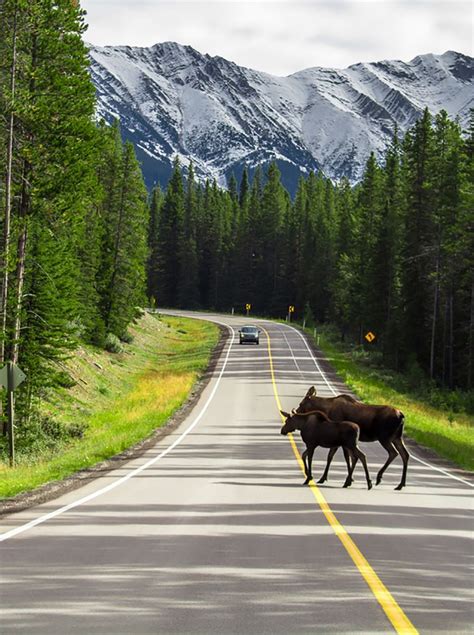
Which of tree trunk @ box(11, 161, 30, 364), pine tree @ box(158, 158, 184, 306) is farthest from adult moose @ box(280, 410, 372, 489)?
pine tree @ box(158, 158, 184, 306)

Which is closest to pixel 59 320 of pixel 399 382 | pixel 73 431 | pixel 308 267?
pixel 73 431

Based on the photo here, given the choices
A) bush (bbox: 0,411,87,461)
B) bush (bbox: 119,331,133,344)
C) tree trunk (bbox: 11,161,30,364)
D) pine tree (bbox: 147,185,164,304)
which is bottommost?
bush (bbox: 0,411,87,461)

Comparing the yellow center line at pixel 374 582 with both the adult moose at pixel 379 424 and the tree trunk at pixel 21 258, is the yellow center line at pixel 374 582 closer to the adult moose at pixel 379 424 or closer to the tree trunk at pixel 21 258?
the adult moose at pixel 379 424

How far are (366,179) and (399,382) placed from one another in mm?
38101

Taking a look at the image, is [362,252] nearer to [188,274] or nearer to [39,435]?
[39,435]

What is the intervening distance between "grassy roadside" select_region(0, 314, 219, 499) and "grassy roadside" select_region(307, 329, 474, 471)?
1051 cm

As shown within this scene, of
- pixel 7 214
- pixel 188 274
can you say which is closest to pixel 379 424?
pixel 7 214

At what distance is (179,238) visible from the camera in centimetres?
15275

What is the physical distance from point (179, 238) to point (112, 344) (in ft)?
288

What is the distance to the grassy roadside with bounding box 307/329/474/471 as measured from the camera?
3006 centimetres

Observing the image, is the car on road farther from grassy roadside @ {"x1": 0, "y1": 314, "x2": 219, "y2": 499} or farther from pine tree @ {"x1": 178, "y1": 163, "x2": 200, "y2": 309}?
pine tree @ {"x1": 178, "y1": 163, "x2": 200, "y2": 309}

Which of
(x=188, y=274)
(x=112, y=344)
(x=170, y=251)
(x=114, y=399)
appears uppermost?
(x=170, y=251)

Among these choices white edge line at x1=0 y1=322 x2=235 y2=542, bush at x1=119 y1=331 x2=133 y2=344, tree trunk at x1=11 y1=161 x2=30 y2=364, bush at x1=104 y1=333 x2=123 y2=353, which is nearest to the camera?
white edge line at x1=0 y1=322 x2=235 y2=542

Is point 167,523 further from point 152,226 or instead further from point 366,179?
point 152,226
